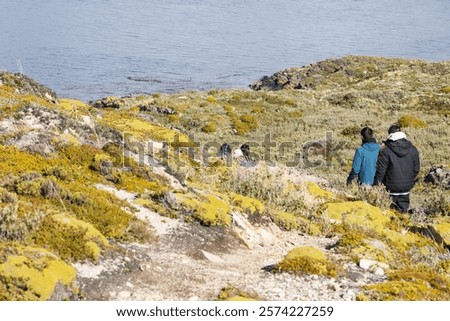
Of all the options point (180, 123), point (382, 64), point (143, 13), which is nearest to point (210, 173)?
point (180, 123)

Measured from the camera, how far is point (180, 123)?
2980 cm

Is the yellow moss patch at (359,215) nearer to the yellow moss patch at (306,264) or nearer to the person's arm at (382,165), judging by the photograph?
the person's arm at (382,165)

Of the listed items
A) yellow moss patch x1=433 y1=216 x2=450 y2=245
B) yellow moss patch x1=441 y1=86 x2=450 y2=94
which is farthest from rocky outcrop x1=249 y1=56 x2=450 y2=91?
yellow moss patch x1=433 y1=216 x2=450 y2=245

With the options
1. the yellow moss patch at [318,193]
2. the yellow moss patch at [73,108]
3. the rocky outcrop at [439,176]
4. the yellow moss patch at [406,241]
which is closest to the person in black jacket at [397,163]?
the yellow moss patch at [406,241]

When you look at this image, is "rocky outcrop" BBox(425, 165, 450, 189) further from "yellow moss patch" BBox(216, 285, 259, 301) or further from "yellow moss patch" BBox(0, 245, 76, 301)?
"yellow moss patch" BBox(0, 245, 76, 301)

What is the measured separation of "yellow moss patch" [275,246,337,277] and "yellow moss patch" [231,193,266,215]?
2292 mm

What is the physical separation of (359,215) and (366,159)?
1525 millimetres

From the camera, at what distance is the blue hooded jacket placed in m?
11.2

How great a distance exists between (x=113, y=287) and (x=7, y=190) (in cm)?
270

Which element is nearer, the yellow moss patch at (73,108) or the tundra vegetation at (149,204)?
the tundra vegetation at (149,204)

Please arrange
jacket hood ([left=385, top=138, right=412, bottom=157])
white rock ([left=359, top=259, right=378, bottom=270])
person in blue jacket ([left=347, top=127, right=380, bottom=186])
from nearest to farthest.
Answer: white rock ([left=359, top=259, right=378, bottom=270]) → jacket hood ([left=385, top=138, right=412, bottom=157]) → person in blue jacket ([left=347, top=127, right=380, bottom=186])

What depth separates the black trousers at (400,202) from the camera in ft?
36.7

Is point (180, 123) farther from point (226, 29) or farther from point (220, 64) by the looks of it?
point (226, 29)

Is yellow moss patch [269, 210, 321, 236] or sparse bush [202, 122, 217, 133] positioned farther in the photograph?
sparse bush [202, 122, 217, 133]
